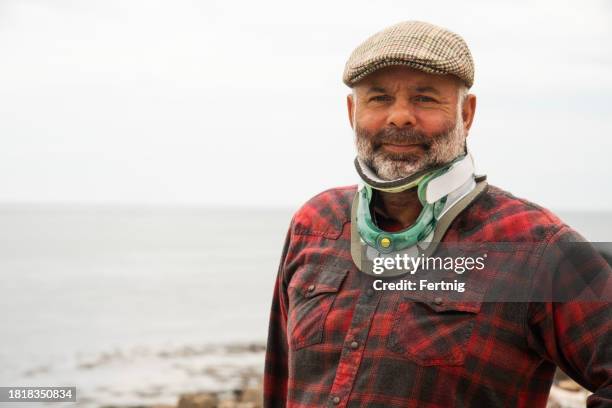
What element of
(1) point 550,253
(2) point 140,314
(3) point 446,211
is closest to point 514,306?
(1) point 550,253

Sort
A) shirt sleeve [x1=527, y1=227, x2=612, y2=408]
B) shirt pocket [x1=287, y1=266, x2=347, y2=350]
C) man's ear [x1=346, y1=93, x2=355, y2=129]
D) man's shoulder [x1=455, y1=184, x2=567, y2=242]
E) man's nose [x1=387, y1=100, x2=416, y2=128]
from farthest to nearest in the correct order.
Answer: man's ear [x1=346, y1=93, x2=355, y2=129] < shirt pocket [x1=287, y1=266, x2=347, y2=350] < man's nose [x1=387, y1=100, x2=416, y2=128] < man's shoulder [x1=455, y1=184, x2=567, y2=242] < shirt sleeve [x1=527, y1=227, x2=612, y2=408]

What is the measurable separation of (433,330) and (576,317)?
0.48 metres

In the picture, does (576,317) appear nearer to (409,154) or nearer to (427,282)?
(427,282)

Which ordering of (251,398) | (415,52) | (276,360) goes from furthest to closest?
(251,398) < (276,360) < (415,52)

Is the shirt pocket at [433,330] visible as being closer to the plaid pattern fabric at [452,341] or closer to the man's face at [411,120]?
the plaid pattern fabric at [452,341]

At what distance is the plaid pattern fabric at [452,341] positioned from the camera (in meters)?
2.58

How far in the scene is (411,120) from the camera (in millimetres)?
2848

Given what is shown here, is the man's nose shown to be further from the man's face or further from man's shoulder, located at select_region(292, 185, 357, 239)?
man's shoulder, located at select_region(292, 185, 357, 239)

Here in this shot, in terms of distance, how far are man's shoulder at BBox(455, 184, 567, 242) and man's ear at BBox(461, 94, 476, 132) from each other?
298mm

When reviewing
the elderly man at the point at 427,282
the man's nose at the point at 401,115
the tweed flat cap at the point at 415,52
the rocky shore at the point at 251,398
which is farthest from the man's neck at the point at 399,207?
the rocky shore at the point at 251,398

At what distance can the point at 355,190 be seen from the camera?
3.34m

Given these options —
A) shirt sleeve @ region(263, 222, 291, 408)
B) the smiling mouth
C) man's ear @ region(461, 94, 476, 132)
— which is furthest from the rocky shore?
the smiling mouth

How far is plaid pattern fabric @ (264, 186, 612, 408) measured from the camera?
258cm

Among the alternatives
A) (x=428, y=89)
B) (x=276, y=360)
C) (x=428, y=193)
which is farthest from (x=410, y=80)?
(x=276, y=360)
